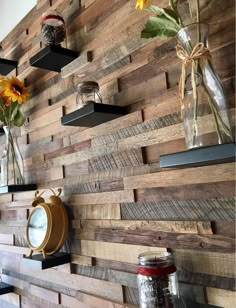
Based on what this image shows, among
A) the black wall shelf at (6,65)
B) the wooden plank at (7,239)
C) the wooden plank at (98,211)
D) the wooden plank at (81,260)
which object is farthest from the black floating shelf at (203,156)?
the black wall shelf at (6,65)

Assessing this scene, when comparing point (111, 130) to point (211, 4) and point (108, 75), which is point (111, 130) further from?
point (211, 4)

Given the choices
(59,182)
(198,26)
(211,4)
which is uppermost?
(211,4)

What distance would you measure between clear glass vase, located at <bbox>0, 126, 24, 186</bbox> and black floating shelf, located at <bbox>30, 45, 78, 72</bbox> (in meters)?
0.41

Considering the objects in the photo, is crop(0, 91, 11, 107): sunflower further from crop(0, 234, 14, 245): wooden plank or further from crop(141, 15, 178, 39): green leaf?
crop(141, 15, 178, 39): green leaf

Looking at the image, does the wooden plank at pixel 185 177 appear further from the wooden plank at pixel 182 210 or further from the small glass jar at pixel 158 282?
the small glass jar at pixel 158 282

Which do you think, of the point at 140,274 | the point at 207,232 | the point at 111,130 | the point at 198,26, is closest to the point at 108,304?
the point at 140,274

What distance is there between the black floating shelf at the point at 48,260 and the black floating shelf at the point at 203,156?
67 cm

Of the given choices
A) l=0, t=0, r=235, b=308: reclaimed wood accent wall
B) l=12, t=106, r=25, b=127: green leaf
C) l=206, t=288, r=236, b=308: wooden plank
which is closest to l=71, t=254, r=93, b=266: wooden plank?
l=0, t=0, r=235, b=308: reclaimed wood accent wall

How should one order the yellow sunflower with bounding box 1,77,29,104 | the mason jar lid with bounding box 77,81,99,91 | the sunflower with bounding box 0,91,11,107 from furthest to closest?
the sunflower with bounding box 0,91,11,107 < the yellow sunflower with bounding box 1,77,29,104 < the mason jar lid with bounding box 77,81,99,91

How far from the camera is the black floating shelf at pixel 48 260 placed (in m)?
1.12

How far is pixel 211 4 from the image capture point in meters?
0.81

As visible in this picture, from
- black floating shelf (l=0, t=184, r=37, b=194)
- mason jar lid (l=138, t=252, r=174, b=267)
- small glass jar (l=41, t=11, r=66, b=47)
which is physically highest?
small glass jar (l=41, t=11, r=66, b=47)

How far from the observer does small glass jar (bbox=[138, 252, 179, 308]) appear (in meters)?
0.74

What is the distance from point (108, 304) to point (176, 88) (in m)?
0.74
